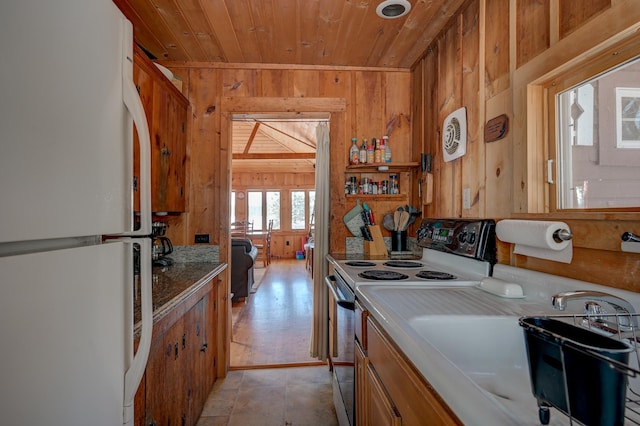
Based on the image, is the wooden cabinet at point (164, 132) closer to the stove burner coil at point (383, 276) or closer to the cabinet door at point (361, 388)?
the stove burner coil at point (383, 276)

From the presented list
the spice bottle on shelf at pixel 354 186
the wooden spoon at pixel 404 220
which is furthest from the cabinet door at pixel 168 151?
the wooden spoon at pixel 404 220

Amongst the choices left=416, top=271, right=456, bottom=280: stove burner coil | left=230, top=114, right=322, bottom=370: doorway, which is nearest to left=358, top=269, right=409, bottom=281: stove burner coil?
left=416, top=271, right=456, bottom=280: stove burner coil

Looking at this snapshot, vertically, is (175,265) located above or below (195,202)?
below

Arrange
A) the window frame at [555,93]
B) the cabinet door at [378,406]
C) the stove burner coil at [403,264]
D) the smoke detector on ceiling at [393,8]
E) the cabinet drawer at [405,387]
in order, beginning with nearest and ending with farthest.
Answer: the cabinet drawer at [405,387] < the cabinet door at [378,406] < the window frame at [555,93] < the smoke detector on ceiling at [393,8] < the stove burner coil at [403,264]

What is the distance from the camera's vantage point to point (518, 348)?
916mm

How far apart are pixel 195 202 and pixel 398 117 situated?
178 centimetres

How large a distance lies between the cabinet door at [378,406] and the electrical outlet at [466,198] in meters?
1.10

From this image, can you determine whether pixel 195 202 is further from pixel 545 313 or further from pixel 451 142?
pixel 545 313

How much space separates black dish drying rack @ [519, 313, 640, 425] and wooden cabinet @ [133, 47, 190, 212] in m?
1.75

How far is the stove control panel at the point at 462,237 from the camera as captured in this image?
1.46 meters

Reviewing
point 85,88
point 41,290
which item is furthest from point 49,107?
point 41,290

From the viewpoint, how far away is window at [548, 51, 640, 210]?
3.13ft

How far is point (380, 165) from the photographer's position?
2.37m

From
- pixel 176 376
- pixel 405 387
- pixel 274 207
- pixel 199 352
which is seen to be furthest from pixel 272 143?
pixel 405 387
